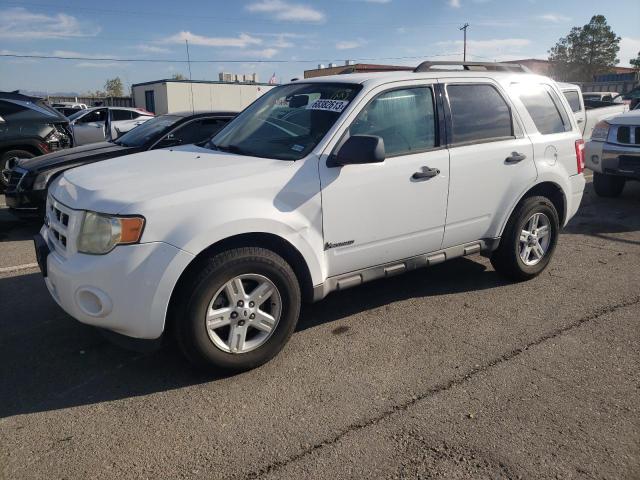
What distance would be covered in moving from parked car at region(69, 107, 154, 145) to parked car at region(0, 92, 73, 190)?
4.69m

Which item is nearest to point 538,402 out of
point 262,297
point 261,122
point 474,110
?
point 262,297

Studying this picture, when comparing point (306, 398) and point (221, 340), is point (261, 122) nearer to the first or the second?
point (221, 340)

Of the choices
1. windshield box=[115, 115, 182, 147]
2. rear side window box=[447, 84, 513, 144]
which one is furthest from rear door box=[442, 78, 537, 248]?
windshield box=[115, 115, 182, 147]

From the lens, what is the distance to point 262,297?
3.23m

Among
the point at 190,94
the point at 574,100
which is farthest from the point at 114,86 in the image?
the point at 574,100

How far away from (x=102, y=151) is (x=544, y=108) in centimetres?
513

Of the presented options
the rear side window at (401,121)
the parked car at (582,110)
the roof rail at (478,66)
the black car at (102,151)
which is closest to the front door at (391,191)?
the rear side window at (401,121)

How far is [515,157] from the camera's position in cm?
442

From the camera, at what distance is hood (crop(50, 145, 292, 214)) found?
300 centimetres

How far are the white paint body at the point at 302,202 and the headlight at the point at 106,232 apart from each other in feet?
0.14

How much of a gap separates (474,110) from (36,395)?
146 inches

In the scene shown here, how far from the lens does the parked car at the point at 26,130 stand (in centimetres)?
890

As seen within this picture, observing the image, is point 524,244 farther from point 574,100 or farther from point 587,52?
point 587,52

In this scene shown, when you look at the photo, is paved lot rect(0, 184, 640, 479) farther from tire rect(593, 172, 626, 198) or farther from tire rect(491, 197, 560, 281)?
tire rect(593, 172, 626, 198)
